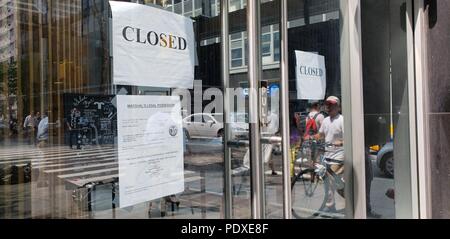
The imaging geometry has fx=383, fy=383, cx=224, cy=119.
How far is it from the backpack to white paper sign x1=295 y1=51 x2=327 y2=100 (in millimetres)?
194

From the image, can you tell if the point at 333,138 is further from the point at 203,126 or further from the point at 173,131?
the point at 173,131

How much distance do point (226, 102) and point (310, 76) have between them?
957mm

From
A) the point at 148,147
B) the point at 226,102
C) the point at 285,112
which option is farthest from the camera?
the point at 285,112

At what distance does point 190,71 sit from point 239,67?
1.66 ft

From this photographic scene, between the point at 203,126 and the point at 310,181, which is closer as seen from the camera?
the point at 203,126

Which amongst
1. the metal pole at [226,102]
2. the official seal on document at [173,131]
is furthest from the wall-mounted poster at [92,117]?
the metal pole at [226,102]

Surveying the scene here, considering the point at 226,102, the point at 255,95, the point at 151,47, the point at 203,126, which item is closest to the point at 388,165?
the point at 255,95

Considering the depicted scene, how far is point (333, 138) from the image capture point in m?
3.61

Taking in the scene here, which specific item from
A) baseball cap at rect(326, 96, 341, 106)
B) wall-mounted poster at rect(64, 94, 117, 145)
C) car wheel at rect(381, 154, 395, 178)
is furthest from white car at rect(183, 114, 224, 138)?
car wheel at rect(381, 154, 395, 178)

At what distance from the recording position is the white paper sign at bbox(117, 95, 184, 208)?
2318 millimetres

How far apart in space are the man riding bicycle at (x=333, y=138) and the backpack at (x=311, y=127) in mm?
37

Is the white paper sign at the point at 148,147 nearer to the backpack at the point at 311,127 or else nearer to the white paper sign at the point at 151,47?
the white paper sign at the point at 151,47

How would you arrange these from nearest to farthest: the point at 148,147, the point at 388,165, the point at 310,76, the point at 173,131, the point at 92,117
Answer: the point at 92,117, the point at 148,147, the point at 173,131, the point at 310,76, the point at 388,165

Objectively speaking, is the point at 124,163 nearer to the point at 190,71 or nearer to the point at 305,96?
the point at 190,71
